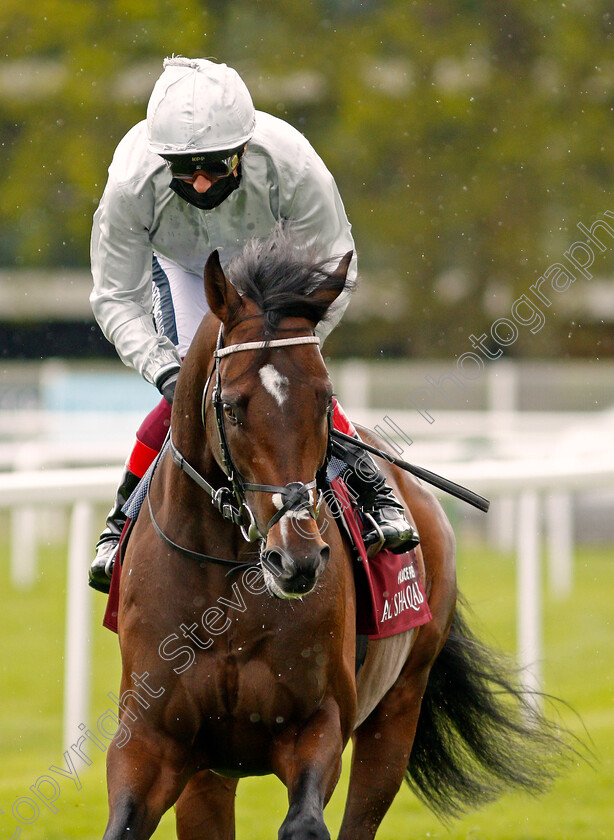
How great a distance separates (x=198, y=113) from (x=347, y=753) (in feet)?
13.3

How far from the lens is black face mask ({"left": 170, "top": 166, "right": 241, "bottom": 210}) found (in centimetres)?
365

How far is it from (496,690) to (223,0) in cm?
1740

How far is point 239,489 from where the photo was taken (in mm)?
3131

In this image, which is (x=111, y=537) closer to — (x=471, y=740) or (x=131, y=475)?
(x=131, y=475)

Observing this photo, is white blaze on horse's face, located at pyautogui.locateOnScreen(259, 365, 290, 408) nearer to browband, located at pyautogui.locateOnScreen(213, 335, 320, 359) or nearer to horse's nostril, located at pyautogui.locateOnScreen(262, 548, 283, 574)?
browband, located at pyautogui.locateOnScreen(213, 335, 320, 359)

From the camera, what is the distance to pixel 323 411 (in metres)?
3.05

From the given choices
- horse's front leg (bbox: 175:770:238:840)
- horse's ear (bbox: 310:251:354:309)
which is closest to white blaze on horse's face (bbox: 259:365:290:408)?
horse's ear (bbox: 310:251:354:309)

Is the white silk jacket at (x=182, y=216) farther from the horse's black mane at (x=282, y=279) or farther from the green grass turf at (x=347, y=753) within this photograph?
the green grass turf at (x=347, y=753)

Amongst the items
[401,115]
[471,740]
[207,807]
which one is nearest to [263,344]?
[207,807]

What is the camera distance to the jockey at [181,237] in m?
3.86

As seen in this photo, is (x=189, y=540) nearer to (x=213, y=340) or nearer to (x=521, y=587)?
(x=213, y=340)

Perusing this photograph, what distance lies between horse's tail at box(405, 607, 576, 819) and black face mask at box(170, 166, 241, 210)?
2.04 meters

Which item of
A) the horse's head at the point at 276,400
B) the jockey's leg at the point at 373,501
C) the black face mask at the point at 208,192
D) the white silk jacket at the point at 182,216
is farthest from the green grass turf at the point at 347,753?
the horse's head at the point at 276,400

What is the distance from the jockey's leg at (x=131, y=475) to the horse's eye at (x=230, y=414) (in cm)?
77
